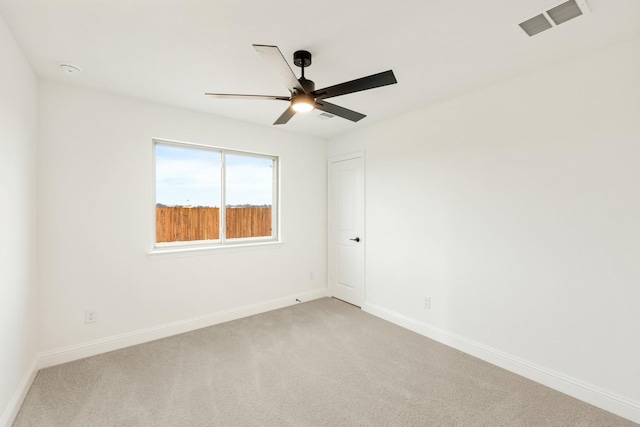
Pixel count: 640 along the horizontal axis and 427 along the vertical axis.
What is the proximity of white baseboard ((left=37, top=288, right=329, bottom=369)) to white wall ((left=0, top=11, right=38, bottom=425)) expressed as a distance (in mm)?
192

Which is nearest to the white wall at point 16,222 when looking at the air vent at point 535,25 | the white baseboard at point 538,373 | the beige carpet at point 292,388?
A: the beige carpet at point 292,388

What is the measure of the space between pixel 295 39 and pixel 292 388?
255 centimetres

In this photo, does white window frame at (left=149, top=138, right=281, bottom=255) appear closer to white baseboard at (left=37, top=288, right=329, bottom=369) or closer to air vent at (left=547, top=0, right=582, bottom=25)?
white baseboard at (left=37, top=288, right=329, bottom=369)

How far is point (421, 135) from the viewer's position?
3.23 metres

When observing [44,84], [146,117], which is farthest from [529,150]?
[44,84]

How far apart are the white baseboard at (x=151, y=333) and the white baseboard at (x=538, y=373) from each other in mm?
1794

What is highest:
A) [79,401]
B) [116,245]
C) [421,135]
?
[421,135]

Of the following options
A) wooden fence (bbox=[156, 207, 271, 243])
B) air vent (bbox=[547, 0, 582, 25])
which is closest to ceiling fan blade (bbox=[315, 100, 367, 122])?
air vent (bbox=[547, 0, 582, 25])

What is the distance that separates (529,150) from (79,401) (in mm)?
3973

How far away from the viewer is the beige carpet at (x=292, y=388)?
1.92m

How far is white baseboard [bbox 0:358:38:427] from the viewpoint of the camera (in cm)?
178

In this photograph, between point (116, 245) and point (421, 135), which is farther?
point (421, 135)

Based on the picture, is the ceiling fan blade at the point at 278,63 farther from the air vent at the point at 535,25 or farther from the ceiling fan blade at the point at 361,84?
the air vent at the point at 535,25

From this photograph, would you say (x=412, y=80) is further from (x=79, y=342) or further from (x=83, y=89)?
(x=79, y=342)
